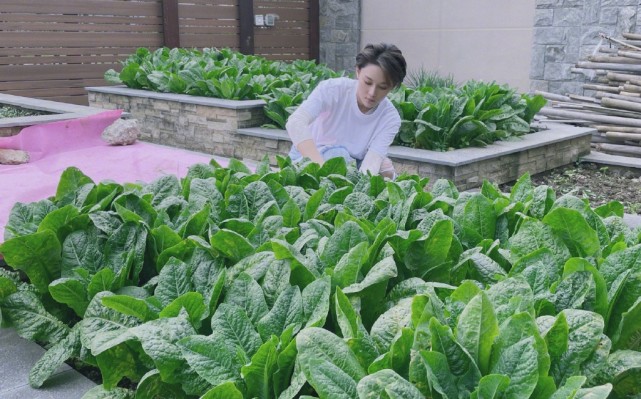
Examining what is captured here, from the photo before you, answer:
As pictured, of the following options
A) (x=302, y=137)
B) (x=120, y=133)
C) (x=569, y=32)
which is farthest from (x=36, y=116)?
(x=569, y=32)

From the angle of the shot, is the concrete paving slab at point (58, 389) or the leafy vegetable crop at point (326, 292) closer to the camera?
the leafy vegetable crop at point (326, 292)

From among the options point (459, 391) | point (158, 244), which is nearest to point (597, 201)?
point (158, 244)

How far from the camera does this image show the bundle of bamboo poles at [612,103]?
6.89 meters

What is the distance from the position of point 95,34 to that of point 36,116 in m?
4.29

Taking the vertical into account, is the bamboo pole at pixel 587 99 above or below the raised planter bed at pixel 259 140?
above

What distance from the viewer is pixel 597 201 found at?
5.12 meters

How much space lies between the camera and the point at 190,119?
7.26 m

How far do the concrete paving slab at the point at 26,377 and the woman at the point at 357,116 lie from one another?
231cm

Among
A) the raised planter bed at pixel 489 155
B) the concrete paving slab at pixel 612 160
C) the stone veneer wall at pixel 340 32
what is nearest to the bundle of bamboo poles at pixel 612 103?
the concrete paving slab at pixel 612 160

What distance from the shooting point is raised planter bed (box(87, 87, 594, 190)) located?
16.8 feet

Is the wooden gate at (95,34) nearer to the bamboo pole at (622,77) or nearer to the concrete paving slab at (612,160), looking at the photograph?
the bamboo pole at (622,77)

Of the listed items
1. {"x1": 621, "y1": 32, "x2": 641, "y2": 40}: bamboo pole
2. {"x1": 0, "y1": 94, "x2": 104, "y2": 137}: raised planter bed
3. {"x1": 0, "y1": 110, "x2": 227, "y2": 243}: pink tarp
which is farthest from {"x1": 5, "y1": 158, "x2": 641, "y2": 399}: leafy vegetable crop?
{"x1": 621, "y1": 32, "x2": 641, "y2": 40}: bamboo pole

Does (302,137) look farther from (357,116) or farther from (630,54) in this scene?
(630,54)

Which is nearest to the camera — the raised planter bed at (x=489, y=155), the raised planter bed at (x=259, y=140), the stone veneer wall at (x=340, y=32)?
the raised planter bed at (x=489, y=155)
